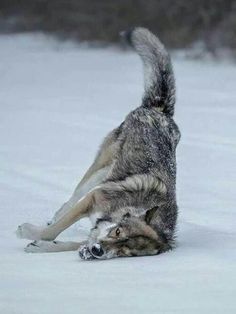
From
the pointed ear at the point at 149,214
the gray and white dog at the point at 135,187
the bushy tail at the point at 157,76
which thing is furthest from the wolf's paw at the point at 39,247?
the bushy tail at the point at 157,76

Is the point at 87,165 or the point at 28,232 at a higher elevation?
the point at 87,165

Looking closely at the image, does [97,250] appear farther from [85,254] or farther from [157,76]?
[157,76]

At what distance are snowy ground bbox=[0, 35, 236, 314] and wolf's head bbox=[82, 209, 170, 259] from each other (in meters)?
0.09

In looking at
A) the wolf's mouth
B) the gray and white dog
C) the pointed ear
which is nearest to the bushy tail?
the gray and white dog

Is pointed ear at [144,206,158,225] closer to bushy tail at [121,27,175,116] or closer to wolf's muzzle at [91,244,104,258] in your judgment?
wolf's muzzle at [91,244,104,258]

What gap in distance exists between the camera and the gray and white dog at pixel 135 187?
6531mm

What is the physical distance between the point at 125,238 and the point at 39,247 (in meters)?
0.57

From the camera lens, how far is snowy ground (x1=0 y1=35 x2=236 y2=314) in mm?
5332

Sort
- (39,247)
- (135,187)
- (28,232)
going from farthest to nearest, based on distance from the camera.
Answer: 1. (28,232)
2. (135,187)
3. (39,247)

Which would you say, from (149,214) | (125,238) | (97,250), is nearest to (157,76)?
(149,214)

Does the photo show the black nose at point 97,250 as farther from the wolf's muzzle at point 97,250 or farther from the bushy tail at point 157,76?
the bushy tail at point 157,76

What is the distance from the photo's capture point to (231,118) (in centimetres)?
1319

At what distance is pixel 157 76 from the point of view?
7.85 meters

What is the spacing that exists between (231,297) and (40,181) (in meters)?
4.30
